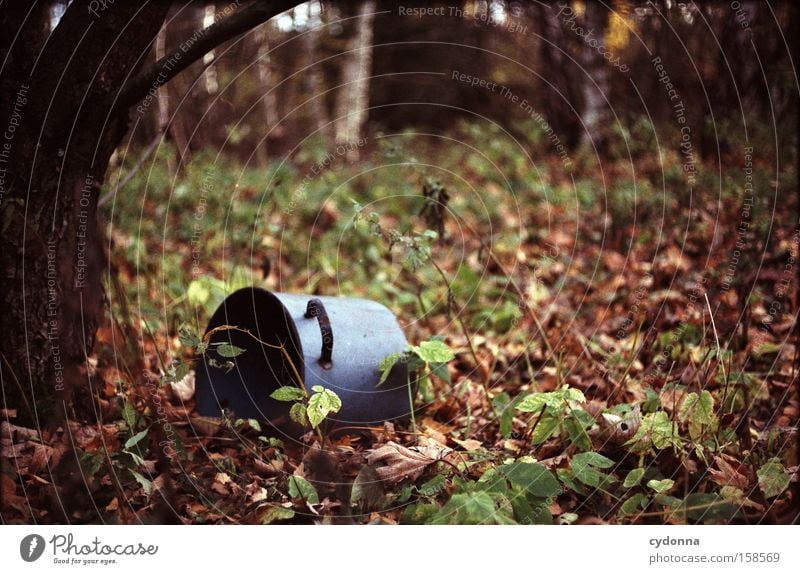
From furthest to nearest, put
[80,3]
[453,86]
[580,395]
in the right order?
[453,86], [80,3], [580,395]

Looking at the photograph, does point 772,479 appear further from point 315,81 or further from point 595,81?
point 315,81

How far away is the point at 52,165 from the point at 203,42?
0.63 meters

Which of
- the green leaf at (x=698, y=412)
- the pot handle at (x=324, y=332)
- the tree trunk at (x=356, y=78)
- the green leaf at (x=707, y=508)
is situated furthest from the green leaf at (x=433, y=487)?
the tree trunk at (x=356, y=78)

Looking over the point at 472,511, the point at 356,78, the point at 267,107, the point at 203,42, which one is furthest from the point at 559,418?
the point at 267,107

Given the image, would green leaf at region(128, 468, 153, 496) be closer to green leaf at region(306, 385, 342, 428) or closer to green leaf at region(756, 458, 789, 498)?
green leaf at region(306, 385, 342, 428)

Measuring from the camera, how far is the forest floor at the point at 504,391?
2000 millimetres

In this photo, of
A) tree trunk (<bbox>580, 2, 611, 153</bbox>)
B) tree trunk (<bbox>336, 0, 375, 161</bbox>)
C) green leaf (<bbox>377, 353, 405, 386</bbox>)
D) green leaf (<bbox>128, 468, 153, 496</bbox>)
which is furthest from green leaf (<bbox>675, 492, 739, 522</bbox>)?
tree trunk (<bbox>336, 0, 375, 161</bbox>)

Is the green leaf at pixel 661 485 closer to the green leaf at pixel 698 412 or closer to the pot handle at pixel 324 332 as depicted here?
the green leaf at pixel 698 412

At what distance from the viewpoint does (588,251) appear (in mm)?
4559

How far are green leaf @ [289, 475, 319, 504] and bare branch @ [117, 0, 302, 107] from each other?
1253 millimetres

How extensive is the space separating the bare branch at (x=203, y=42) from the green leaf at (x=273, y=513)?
4.25 ft
